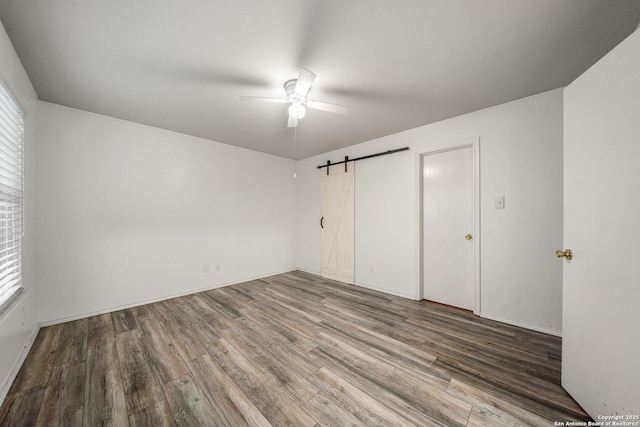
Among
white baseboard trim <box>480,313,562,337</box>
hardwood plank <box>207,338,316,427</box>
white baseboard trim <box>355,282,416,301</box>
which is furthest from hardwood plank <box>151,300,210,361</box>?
white baseboard trim <box>480,313,562,337</box>

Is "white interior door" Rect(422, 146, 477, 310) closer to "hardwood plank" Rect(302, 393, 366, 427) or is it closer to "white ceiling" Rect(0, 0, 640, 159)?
"white ceiling" Rect(0, 0, 640, 159)

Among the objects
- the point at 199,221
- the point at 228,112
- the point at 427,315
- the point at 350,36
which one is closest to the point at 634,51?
the point at 350,36

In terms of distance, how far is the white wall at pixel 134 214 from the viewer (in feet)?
8.05

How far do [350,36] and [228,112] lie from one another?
5.77 ft

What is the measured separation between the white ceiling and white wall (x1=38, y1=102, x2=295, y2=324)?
0.48 m

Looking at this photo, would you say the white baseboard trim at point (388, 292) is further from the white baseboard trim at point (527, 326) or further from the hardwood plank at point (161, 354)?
the hardwood plank at point (161, 354)

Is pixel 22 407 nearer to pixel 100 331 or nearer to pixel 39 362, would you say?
pixel 39 362

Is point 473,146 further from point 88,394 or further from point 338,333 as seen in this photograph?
point 88,394

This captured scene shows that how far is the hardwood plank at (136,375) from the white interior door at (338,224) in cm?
291

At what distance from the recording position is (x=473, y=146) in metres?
2.67

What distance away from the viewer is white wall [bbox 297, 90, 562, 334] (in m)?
2.21

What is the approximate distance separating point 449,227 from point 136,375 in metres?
3.56

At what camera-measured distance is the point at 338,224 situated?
4141 mm

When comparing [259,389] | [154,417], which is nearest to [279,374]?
[259,389]
